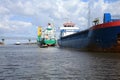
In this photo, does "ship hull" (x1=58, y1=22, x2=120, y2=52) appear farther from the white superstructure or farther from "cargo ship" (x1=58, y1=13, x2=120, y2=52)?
the white superstructure

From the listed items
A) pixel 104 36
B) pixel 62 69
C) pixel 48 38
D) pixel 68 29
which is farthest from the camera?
pixel 48 38

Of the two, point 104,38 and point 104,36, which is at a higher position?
point 104,36

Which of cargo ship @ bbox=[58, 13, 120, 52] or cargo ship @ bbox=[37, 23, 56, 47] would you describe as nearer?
cargo ship @ bbox=[58, 13, 120, 52]

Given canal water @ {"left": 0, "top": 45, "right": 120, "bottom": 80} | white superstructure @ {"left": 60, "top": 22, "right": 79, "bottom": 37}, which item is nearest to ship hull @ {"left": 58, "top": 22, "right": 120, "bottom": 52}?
canal water @ {"left": 0, "top": 45, "right": 120, "bottom": 80}

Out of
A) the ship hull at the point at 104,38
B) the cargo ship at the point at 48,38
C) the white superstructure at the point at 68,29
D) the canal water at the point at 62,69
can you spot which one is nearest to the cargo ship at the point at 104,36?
the ship hull at the point at 104,38

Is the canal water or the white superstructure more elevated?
the white superstructure

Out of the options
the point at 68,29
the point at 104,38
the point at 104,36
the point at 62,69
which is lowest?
the point at 62,69

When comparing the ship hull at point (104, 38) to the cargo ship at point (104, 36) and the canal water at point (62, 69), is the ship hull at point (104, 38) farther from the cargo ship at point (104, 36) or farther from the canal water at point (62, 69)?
the canal water at point (62, 69)

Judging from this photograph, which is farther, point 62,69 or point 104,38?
point 104,38

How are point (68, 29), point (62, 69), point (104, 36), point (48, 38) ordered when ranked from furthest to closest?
point (48, 38) < point (68, 29) < point (104, 36) < point (62, 69)

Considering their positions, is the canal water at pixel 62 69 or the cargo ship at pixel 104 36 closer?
the canal water at pixel 62 69

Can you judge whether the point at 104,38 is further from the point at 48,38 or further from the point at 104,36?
the point at 48,38

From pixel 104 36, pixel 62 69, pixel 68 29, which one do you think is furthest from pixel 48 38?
pixel 62 69

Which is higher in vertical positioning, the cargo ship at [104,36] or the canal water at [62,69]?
the cargo ship at [104,36]
